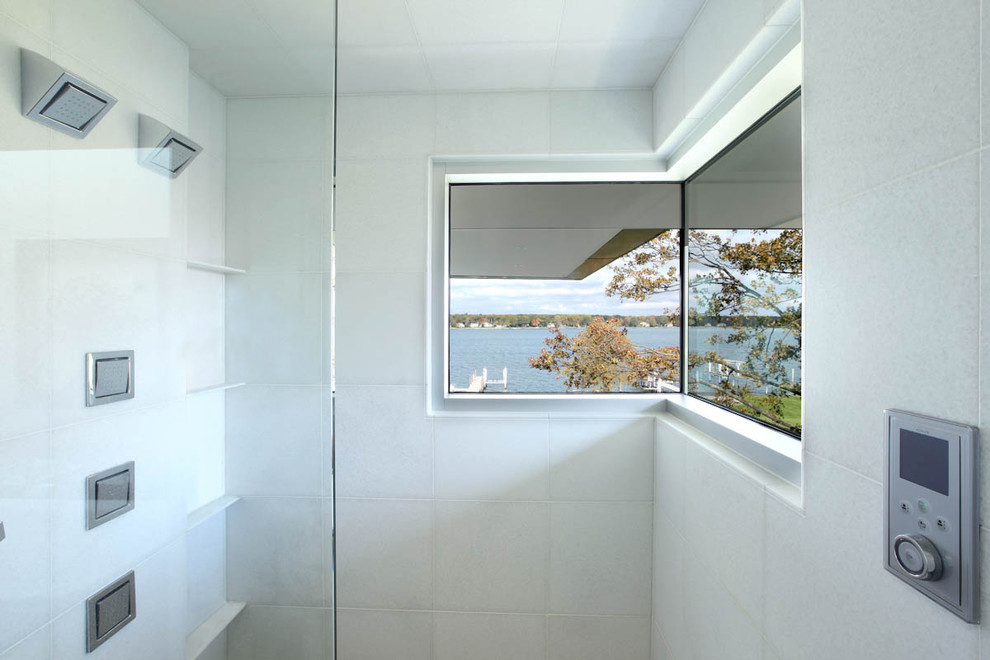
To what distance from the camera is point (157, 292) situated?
0.50 metres

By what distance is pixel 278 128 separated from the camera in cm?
70

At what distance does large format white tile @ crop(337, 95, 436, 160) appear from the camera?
67.7 inches

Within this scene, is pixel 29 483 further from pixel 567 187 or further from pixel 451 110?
pixel 567 187

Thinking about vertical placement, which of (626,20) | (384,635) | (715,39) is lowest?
(384,635)

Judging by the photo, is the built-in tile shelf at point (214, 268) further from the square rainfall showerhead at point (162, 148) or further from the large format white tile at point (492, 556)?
the large format white tile at point (492, 556)

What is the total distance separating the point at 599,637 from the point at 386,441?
109 cm

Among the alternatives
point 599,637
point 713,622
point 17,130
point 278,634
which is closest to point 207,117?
point 17,130

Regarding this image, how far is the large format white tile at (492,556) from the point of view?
1.71 metres

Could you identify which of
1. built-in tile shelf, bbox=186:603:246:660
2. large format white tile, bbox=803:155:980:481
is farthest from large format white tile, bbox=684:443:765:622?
built-in tile shelf, bbox=186:603:246:660

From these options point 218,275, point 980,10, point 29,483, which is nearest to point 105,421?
point 29,483

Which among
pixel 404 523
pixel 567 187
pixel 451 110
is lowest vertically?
pixel 404 523

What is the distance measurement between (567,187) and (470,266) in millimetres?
510

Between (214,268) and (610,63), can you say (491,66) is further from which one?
(214,268)

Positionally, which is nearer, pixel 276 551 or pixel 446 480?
pixel 276 551
